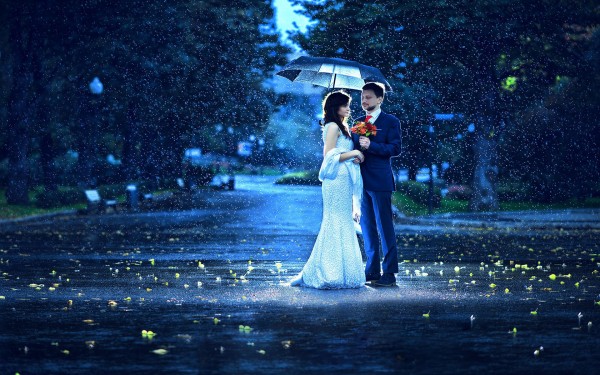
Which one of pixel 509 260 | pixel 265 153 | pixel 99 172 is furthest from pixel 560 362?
pixel 265 153

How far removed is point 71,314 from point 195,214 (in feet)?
89.2

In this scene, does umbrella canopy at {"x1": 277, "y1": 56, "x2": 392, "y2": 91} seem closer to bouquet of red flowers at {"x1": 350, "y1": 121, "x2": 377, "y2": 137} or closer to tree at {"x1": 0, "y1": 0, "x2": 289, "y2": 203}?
bouquet of red flowers at {"x1": 350, "y1": 121, "x2": 377, "y2": 137}

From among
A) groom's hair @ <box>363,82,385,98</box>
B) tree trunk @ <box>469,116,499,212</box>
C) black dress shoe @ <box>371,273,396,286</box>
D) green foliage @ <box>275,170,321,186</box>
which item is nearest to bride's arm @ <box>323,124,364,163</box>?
groom's hair @ <box>363,82,385,98</box>

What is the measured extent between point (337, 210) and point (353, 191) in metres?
0.34

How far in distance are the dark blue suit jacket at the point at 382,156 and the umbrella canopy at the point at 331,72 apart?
117 cm

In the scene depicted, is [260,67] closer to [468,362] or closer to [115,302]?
[115,302]

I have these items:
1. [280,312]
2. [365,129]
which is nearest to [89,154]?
[365,129]

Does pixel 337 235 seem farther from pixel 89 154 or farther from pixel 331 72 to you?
pixel 89 154

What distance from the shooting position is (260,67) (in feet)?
216

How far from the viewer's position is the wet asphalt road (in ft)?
27.8

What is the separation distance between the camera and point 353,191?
14.0 m

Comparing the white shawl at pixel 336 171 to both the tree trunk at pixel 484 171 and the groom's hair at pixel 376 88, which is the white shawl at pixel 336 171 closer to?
the groom's hair at pixel 376 88

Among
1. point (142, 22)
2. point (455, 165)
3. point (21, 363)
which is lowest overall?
point (21, 363)

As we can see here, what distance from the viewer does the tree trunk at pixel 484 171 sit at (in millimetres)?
44188
